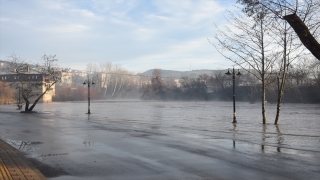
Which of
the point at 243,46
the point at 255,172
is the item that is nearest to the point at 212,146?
the point at 255,172

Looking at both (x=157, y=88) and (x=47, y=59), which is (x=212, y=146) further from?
(x=157, y=88)

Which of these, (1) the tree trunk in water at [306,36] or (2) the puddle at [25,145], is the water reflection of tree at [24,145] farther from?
(1) the tree trunk in water at [306,36]

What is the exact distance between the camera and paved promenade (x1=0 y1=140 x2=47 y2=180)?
23.8 ft

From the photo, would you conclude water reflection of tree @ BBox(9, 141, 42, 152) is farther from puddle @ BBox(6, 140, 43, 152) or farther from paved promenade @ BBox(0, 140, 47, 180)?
paved promenade @ BBox(0, 140, 47, 180)

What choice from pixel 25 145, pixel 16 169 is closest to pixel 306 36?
pixel 16 169

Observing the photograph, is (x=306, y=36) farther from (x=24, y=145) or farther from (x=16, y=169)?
(x=24, y=145)

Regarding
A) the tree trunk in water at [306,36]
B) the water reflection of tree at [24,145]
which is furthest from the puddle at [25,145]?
the tree trunk in water at [306,36]

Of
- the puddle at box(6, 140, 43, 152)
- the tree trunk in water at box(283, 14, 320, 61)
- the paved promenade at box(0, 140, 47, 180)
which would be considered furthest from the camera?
the puddle at box(6, 140, 43, 152)

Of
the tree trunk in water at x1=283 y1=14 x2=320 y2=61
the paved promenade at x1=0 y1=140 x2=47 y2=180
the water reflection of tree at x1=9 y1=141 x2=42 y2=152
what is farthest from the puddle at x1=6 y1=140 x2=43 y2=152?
the tree trunk in water at x1=283 y1=14 x2=320 y2=61

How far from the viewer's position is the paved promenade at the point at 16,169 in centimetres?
725

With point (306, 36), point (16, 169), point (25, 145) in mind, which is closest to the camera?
point (306, 36)

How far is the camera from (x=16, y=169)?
808cm

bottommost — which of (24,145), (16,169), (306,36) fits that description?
(24,145)

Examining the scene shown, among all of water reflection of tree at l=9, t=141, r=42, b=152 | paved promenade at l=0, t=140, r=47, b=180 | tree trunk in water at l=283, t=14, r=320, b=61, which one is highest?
tree trunk in water at l=283, t=14, r=320, b=61
